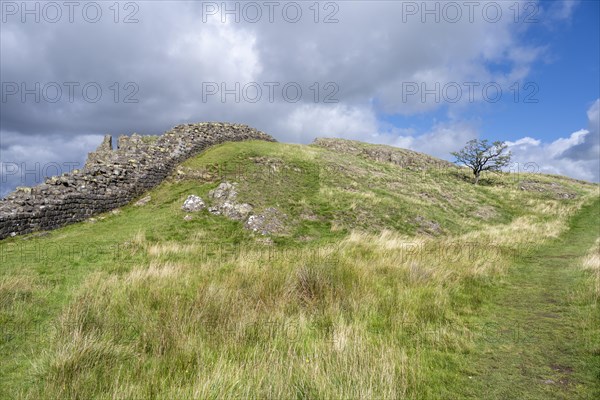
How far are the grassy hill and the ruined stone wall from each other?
882mm

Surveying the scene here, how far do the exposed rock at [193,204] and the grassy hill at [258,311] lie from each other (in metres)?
0.82

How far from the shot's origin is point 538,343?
21.5ft

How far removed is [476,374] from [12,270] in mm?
12879

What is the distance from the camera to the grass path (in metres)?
5.03

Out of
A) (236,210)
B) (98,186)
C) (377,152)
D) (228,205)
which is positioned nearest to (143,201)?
(98,186)

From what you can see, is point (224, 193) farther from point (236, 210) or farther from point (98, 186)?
point (98, 186)

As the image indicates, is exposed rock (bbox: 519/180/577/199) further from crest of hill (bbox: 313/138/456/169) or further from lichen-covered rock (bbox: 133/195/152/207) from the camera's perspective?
lichen-covered rock (bbox: 133/195/152/207)

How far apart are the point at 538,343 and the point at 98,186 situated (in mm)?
20402

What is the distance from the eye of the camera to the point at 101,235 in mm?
15539

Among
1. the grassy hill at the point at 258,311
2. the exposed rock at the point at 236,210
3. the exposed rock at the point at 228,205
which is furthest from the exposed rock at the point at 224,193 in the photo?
the grassy hill at the point at 258,311

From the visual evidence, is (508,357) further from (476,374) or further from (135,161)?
(135,161)

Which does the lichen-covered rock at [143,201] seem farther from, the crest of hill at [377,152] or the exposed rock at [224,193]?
the crest of hill at [377,152]

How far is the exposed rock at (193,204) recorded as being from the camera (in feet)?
62.1

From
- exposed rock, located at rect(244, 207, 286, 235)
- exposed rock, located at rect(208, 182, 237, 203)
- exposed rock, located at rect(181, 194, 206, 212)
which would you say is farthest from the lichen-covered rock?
exposed rock, located at rect(244, 207, 286, 235)
